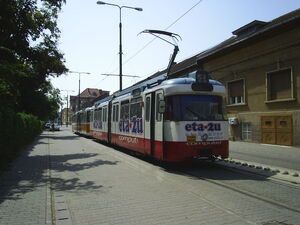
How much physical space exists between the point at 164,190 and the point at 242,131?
16.8 m

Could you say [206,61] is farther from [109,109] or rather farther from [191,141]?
[191,141]

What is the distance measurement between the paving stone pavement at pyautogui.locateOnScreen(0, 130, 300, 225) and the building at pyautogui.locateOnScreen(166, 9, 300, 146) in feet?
38.5

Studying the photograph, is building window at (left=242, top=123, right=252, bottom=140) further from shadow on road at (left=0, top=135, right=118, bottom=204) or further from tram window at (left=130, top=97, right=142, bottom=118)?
shadow on road at (left=0, top=135, right=118, bottom=204)

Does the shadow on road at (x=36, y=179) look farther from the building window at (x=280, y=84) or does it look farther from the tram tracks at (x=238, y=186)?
the building window at (x=280, y=84)

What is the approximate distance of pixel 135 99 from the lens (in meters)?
13.8

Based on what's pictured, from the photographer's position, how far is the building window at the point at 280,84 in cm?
1933

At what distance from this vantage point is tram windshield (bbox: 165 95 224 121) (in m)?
10.4

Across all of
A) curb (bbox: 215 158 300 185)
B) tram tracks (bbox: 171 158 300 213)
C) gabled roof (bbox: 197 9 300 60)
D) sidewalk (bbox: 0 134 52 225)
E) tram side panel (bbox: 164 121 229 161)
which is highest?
gabled roof (bbox: 197 9 300 60)

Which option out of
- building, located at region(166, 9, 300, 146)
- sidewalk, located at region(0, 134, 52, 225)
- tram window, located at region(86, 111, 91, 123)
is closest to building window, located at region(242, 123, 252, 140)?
building, located at region(166, 9, 300, 146)

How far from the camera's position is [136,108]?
1363 cm

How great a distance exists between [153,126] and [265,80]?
39.1ft

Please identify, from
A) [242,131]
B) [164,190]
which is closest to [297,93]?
[242,131]

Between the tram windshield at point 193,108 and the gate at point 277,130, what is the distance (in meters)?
9.95

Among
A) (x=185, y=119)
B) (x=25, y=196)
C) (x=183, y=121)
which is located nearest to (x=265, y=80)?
(x=185, y=119)
